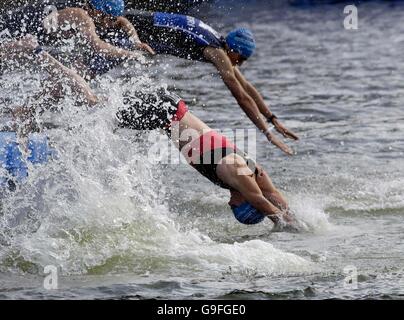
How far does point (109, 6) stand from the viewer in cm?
1169

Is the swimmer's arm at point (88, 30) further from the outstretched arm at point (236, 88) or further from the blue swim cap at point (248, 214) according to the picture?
the blue swim cap at point (248, 214)

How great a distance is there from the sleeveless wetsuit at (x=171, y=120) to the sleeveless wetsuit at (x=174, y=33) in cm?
134

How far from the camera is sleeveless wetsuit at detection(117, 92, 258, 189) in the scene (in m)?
10.8

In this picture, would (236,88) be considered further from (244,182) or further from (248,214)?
(248,214)

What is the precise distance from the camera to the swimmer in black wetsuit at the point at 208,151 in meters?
10.8

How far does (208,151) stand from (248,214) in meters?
0.66

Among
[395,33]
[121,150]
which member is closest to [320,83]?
[395,33]

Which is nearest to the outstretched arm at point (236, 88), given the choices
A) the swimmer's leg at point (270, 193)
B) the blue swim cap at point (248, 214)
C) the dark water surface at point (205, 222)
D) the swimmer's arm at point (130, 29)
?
the swimmer's leg at point (270, 193)

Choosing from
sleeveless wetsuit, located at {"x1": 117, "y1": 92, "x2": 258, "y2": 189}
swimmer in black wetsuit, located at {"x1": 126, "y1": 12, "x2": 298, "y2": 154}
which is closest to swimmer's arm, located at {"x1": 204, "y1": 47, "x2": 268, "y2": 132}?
swimmer in black wetsuit, located at {"x1": 126, "y1": 12, "x2": 298, "y2": 154}

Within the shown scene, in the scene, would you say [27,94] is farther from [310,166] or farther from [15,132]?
[310,166]

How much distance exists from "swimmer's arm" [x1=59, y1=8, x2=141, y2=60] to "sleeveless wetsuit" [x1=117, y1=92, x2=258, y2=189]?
54cm

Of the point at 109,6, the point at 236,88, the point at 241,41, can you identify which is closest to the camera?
the point at 236,88

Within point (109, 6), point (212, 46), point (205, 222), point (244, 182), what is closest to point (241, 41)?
point (212, 46)

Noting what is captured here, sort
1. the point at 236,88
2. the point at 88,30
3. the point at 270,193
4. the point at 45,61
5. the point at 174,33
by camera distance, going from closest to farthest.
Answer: the point at 45,61 → the point at 270,193 → the point at 88,30 → the point at 236,88 → the point at 174,33
